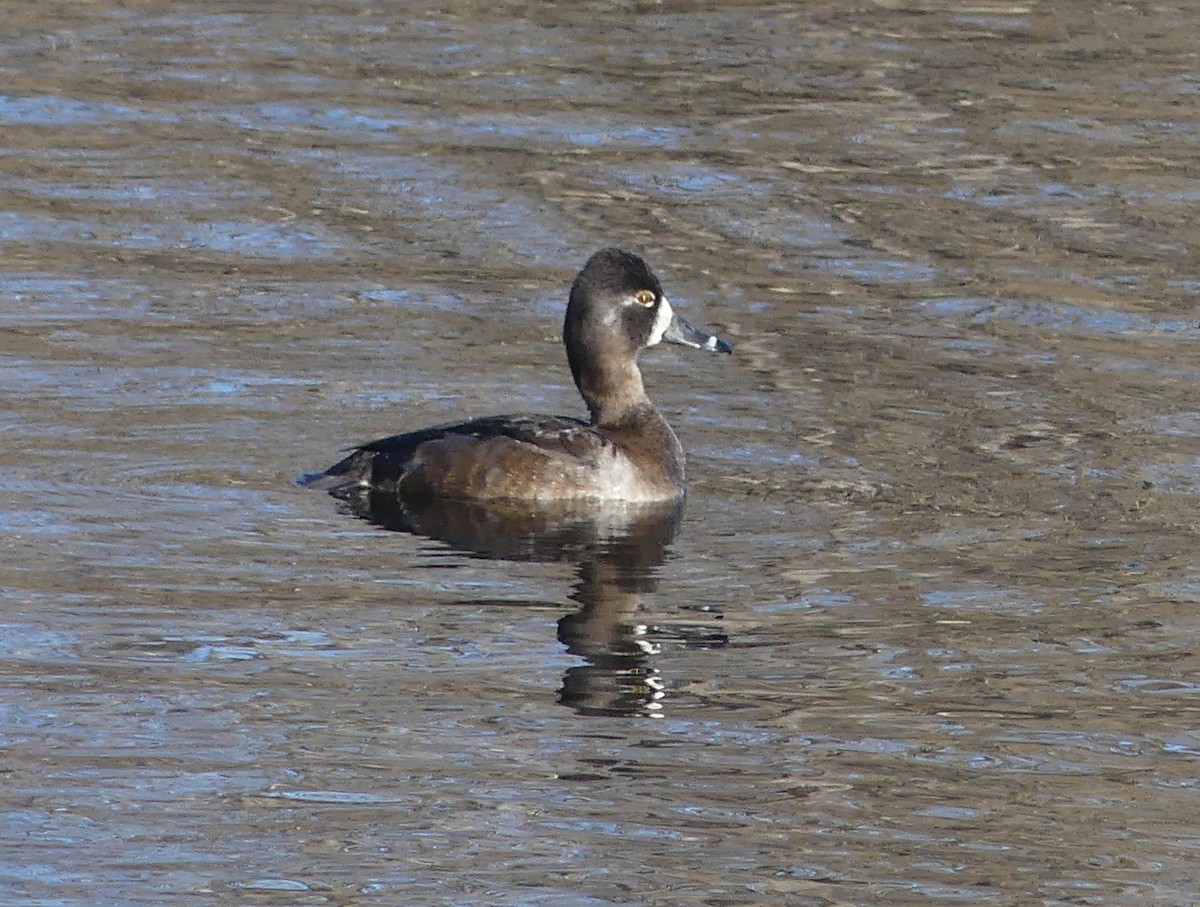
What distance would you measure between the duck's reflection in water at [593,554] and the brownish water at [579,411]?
33mm

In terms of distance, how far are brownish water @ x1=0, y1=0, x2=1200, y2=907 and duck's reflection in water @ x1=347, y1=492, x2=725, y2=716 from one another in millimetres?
33

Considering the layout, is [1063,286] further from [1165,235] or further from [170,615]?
[170,615]

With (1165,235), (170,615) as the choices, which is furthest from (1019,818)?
(1165,235)

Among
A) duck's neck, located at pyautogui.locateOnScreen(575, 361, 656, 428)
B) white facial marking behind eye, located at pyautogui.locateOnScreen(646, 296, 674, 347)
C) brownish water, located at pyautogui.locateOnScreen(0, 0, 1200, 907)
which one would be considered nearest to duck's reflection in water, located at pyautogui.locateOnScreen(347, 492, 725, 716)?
A: brownish water, located at pyautogui.locateOnScreen(0, 0, 1200, 907)

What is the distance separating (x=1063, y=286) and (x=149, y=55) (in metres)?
7.07

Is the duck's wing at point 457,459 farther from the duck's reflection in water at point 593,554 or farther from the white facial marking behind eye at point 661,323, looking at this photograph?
the white facial marking behind eye at point 661,323

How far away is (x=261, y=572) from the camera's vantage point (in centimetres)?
833

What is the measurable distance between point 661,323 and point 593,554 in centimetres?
156

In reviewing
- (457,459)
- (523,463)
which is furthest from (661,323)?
(457,459)

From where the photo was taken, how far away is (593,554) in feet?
29.3

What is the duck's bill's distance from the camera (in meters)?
10.3

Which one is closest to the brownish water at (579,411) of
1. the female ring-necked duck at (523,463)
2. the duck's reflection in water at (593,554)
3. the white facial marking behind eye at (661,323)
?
the duck's reflection in water at (593,554)

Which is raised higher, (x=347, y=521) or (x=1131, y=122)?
(x=1131, y=122)

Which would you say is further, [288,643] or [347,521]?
[347,521]
